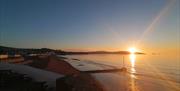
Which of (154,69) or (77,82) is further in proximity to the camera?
(154,69)

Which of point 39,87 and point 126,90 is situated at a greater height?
point 39,87

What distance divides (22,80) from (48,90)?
5245mm

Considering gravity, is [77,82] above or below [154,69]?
above

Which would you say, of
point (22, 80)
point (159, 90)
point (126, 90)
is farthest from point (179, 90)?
point (22, 80)

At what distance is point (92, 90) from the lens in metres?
21.4

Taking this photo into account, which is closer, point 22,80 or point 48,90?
point 48,90

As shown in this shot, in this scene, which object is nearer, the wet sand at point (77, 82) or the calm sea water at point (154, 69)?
the wet sand at point (77, 82)

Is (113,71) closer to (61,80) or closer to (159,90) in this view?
(159,90)

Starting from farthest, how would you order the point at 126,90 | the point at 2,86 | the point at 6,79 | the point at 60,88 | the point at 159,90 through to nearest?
1. the point at 159,90
2. the point at 126,90
3. the point at 6,79
4. the point at 2,86
5. the point at 60,88

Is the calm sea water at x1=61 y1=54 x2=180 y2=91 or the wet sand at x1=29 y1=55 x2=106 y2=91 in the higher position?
the wet sand at x1=29 y1=55 x2=106 y2=91

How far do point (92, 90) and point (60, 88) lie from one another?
771 centimetres

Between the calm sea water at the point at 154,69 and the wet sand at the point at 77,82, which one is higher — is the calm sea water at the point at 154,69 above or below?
below

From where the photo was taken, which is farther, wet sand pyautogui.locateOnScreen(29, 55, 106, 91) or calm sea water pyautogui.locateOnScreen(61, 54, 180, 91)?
calm sea water pyautogui.locateOnScreen(61, 54, 180, 91)

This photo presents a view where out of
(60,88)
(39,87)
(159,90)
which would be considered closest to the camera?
(60,88)
